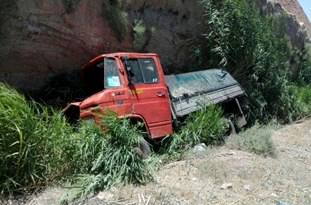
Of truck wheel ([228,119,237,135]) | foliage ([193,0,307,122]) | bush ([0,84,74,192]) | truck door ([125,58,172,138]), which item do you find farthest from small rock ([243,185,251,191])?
foliage ([193,0,307,122])

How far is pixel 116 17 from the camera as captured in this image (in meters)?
12.2

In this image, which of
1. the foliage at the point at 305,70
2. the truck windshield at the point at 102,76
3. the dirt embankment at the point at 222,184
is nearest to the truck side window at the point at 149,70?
the truck windshield at the point at 102,76

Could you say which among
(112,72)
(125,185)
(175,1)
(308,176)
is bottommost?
(308,176)

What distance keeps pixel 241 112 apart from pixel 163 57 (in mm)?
2873

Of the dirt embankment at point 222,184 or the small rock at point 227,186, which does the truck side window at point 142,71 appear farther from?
the small rock at point 227,186

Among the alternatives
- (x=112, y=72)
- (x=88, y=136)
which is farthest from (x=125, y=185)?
(x=112, y=72)

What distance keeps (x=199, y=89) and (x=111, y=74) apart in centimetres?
291

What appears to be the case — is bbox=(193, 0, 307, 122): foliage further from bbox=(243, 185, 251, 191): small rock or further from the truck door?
bbox=(243, 185, 251, 191): small rock

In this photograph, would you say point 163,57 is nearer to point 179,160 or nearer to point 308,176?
point 179,160

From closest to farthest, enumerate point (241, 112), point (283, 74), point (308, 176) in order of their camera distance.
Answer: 1. point (308, 176)
2. point (241, 112)
3. point (283, 74)

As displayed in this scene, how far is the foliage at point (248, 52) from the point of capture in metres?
14.4

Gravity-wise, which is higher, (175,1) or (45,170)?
(175,1)

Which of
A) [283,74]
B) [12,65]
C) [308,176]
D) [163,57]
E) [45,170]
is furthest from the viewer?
[283,74]

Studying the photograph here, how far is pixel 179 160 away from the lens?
8.73m
